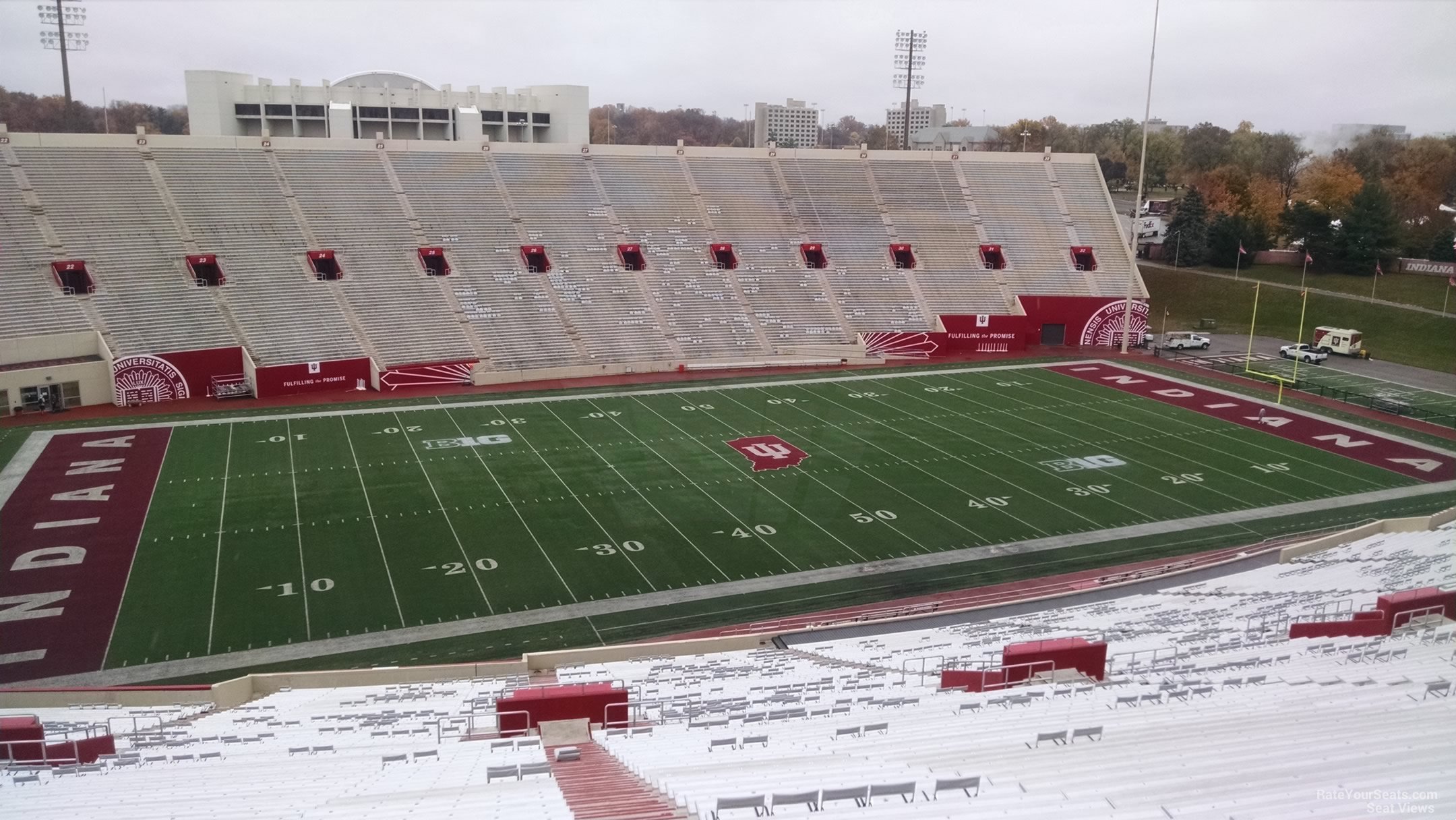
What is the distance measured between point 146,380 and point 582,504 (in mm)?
14078

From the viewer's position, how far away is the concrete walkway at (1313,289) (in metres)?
38.2

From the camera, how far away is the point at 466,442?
23344mm

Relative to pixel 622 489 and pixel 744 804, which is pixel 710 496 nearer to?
pixel 622 489

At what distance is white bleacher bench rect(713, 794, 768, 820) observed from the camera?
18.1 ft

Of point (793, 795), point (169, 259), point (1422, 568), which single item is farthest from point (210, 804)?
point (169, 259)

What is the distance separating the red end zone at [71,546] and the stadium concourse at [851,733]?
2.83 m

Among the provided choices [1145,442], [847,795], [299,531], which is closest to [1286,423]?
[1145,442]

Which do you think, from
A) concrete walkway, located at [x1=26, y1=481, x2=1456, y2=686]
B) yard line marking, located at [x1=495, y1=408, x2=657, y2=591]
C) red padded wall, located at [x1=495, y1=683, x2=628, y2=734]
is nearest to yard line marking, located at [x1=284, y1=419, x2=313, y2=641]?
concrete walkway, located at [x1=26, y1=481, x2=1456, y2=686]

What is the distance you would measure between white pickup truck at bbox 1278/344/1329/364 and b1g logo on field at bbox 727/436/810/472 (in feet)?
66.2

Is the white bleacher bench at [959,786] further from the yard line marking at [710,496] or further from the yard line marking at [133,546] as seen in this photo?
the yard line marking at [133,546]

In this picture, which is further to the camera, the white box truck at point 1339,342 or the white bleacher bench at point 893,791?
the white box truck at point 1339,342

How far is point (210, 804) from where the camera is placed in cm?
661

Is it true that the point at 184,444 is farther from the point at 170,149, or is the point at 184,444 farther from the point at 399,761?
the point at 399,761

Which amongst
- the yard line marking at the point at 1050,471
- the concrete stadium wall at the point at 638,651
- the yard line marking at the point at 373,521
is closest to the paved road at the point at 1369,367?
the yard line marking at the point at 1050,471
